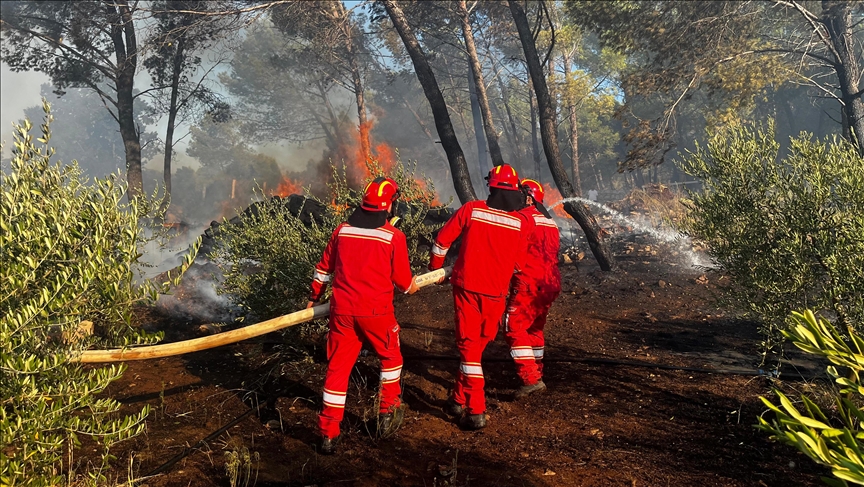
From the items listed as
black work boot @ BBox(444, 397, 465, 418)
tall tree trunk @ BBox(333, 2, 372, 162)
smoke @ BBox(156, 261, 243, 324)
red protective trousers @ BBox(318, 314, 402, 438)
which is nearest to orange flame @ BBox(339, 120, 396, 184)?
tall tree trunk @ BBox(333, 2, 372, 162)

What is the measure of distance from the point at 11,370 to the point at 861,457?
348 centimetres

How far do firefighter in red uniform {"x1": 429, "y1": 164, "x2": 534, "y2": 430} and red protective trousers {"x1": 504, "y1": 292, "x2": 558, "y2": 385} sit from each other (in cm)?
46

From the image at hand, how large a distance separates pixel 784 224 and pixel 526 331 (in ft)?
8.18

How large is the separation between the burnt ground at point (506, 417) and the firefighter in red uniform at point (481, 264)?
0.63m

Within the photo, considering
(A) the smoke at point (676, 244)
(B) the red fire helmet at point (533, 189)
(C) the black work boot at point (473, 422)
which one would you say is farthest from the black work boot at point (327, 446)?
(A) the smoke at point (676, 244)

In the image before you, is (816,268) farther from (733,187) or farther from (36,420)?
(36,420)

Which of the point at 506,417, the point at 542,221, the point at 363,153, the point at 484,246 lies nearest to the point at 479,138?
the point at 363,153

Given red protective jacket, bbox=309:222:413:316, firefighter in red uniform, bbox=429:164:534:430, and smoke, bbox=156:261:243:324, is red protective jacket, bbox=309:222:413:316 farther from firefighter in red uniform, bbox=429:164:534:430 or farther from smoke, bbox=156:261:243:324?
smoke, bbox=156:261:243:324

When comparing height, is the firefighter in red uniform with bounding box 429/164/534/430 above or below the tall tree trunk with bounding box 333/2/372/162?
below

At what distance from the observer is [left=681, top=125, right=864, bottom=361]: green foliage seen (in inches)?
156

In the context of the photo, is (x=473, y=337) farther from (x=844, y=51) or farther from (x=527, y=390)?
(x=844, y=51)

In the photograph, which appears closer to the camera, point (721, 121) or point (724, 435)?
point (724, 435)

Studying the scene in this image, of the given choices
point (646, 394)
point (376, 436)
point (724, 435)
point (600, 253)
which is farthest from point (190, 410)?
point (600, 253)

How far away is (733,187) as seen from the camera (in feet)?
15.6
